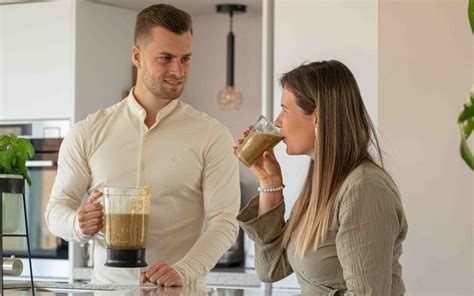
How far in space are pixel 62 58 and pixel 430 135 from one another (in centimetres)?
185

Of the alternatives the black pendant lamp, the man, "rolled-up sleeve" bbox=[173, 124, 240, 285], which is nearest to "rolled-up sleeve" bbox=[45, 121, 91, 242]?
the man

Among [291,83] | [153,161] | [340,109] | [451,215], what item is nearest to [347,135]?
[340,109]

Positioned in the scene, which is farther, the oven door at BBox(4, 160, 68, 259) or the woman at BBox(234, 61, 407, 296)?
the oven door at BBox(4, 160, 68, 259)

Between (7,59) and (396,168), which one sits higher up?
(7,59)

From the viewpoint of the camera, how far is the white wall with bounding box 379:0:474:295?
12.3ft

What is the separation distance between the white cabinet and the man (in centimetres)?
182

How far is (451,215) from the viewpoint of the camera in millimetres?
3752

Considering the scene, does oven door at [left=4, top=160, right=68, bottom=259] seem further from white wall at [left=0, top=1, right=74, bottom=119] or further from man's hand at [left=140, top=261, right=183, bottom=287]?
man's hand at [left=140, top=261, right=183, bottom=287]

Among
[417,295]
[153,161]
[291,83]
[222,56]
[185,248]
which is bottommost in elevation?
[417,295]

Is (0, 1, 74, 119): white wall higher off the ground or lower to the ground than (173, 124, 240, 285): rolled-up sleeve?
higher

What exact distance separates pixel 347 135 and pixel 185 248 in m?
0.95

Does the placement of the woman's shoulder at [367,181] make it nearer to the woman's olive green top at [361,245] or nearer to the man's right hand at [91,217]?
the woman's olive green top at [361,245]

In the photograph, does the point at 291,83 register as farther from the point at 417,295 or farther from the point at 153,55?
the point at 417,295

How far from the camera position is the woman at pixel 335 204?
1.73 meters
